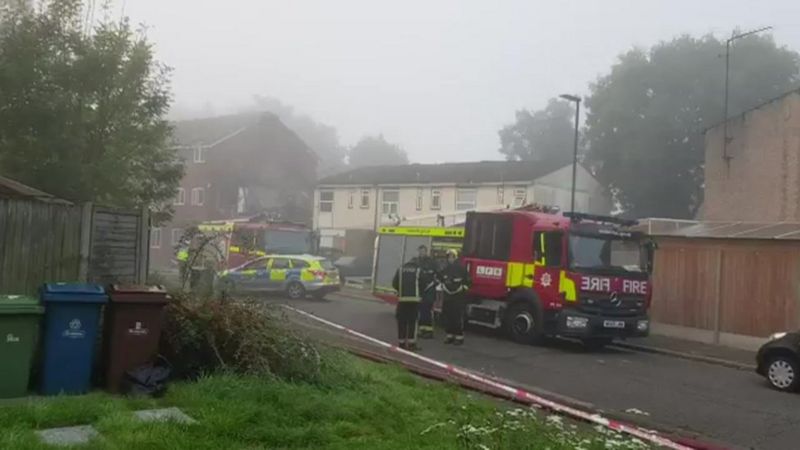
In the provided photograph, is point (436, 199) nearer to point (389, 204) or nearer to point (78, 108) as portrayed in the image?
point (389, 204)

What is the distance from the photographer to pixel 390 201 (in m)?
43.0

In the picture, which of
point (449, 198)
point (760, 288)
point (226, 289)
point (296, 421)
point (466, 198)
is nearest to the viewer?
point (296, 421)

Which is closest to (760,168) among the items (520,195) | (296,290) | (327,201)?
(296,290)

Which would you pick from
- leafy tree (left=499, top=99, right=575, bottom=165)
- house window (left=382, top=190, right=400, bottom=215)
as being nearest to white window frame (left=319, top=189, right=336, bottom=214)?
house window (left=382, top=190, right=400, bottom=215)

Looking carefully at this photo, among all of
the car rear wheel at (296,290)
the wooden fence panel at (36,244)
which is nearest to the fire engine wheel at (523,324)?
the wooden fence panel at (36,244)

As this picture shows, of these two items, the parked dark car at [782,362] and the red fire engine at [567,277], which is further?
the red fire engine at [567,277]

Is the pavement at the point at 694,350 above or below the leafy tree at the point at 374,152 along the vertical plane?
below

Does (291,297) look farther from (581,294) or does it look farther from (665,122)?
(665,122)

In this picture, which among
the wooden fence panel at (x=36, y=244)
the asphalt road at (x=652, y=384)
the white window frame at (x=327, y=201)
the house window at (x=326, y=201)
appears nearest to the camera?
the asphalt road at (x=652, y=384)

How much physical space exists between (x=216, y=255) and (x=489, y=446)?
318 inches

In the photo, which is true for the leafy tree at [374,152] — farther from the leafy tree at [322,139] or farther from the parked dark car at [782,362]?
the parked dark car at [782,362]

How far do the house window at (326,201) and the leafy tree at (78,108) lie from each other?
29.8 meters

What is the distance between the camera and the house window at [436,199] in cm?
4075

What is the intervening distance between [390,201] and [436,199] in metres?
3.20
